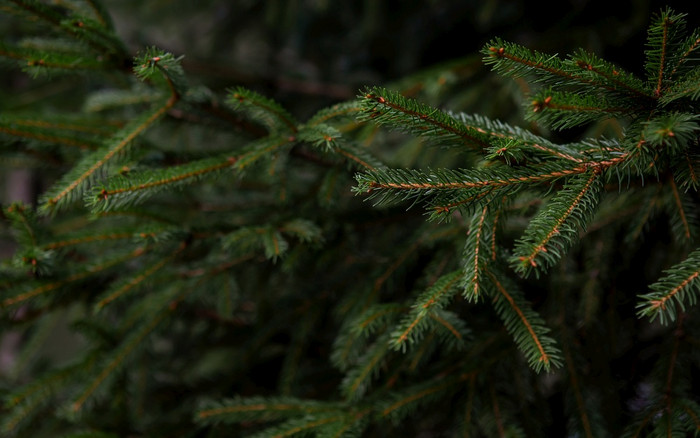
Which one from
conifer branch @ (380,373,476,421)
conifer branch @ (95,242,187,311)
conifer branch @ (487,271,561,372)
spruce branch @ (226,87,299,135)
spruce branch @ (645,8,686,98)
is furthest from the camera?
conifer branch @ (95,242,187,311)

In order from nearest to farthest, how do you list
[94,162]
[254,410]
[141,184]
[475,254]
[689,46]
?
[689,46] < [475,254] < [141,184] < [94,162] < [254,410]

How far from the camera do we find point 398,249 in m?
1.40

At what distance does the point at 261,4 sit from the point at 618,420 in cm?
262

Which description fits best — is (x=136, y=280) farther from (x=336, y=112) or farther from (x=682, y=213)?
(x=682, y=213)

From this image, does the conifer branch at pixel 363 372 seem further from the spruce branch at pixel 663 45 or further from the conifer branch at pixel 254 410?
the spruce branch at pixel 663 45

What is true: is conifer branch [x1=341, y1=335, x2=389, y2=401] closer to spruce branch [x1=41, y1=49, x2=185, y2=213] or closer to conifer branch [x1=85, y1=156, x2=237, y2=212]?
conifer branch [x1=85, y1=156, x2=237, y2=212]

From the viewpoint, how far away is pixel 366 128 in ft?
5.27

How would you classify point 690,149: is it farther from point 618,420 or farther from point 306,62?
point 306,62

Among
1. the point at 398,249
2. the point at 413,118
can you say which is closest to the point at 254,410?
the point at 398,249

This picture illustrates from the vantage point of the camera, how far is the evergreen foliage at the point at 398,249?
32.5 inches

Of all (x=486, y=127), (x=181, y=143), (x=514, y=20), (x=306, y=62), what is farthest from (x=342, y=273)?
(x=306, y=62)

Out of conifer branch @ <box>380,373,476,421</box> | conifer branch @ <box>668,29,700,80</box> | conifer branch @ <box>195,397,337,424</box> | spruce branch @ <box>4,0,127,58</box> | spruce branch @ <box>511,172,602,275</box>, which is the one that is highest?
spruce branch @ <box>4,0,127,58</box>

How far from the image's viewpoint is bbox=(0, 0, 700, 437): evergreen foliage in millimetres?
827

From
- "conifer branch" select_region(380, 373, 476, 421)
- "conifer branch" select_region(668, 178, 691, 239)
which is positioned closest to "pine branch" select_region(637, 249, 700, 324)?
"conifer branch" select_region(668, 178, 691, 239)
